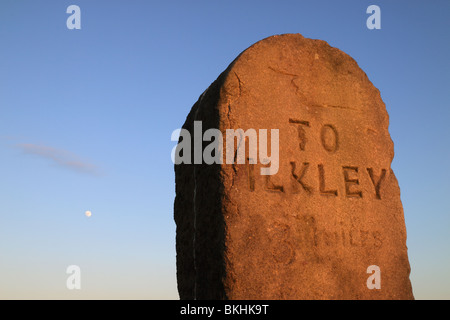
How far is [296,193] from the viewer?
3.93 meters

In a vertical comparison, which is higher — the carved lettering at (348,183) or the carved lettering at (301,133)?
the carved lettering at (301,133)

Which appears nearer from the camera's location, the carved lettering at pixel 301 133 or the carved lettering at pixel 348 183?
the carved lettering at pixel 301 133

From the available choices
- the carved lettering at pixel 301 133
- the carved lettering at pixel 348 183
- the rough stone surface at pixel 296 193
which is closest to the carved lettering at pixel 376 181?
the rough stone surface at pixel 296 193

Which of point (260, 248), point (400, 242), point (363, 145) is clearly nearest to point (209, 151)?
point (260, 248)

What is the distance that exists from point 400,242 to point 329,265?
794mm

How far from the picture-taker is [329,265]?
154 inches

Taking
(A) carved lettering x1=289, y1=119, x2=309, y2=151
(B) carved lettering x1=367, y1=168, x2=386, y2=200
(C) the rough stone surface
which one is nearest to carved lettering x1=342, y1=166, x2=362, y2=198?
(C) the rough stone surface

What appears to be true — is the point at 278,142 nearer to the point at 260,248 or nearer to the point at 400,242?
the point at 260,248

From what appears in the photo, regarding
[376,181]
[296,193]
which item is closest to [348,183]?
[376,181]

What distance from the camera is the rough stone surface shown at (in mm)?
3656

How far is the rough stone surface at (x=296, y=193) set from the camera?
366 centimetres

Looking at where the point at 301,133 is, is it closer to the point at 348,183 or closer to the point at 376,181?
the point at 348,183

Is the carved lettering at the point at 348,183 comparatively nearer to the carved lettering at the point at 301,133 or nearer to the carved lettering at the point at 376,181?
the carved lettering at the point at 376,181

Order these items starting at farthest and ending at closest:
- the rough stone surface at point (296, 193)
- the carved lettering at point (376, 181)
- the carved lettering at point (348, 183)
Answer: the carved lettering at point (376, 181), the carved lettering at point (348, 183), the rough stone surface at point (296, 193)
